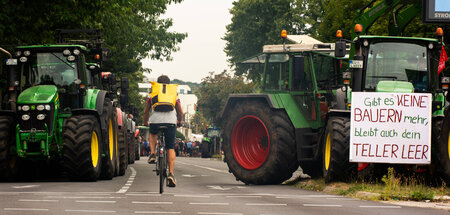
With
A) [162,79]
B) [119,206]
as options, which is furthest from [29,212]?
[162,79]

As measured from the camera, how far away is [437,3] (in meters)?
18.6

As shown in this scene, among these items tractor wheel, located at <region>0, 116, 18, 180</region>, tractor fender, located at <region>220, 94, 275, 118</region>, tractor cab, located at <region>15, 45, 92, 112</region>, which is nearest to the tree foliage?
tractor cab, located at <region>15, 45, 92, 112</region>

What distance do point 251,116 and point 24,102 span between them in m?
4.82

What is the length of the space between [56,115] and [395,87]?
7100 millimetres

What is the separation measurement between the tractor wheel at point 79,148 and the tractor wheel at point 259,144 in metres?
3.07

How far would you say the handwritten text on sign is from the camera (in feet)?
50.1

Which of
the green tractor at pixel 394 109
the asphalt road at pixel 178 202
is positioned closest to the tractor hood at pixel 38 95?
the asphalt road at pixel 178 202

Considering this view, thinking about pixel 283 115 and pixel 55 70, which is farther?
pixel 55 70

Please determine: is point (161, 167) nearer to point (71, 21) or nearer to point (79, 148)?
point (79, 148)

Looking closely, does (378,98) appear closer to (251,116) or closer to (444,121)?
(444,121)

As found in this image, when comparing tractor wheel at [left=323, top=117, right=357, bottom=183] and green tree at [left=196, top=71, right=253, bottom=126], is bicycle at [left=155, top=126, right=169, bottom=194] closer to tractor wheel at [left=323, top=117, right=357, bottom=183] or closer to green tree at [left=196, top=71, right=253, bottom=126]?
tractor wheel at [left=323, top=117, right=357, bottom=183]

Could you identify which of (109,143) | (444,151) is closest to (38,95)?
(109,143)

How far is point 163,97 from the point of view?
15.0 metres

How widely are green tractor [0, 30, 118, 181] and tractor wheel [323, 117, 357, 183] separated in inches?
211
